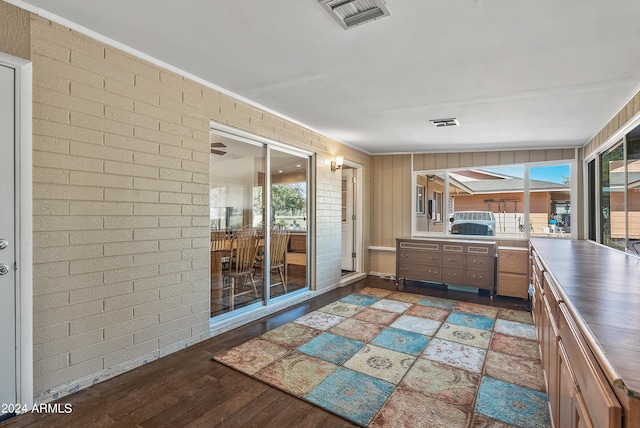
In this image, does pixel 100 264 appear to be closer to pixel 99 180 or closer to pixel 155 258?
pixel 155 258

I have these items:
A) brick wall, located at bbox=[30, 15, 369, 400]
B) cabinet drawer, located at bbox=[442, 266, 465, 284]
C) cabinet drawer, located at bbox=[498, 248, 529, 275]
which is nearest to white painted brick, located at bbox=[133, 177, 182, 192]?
brick wall, located at bbox=[30, 15, 369, 400]

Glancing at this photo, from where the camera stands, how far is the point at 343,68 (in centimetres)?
263

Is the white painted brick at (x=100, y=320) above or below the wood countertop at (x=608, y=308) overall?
below

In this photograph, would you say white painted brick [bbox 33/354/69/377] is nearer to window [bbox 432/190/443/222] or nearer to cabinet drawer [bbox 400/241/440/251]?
cabinet drawer [bbox 400/241/440/251]

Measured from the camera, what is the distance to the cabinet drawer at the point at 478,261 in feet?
15.7

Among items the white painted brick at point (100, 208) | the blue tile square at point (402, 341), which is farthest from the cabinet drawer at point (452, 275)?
the white painted brick at point (100, 208)

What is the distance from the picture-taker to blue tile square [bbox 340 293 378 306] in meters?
4.41

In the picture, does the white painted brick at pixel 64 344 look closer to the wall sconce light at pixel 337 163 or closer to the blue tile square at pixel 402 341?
the blue tile square at pixel 402 341

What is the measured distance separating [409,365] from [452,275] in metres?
2.84

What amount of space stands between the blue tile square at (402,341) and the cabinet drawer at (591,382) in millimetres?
1691

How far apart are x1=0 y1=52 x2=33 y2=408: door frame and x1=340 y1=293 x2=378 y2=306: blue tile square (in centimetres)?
332

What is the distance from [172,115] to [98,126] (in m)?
0.62

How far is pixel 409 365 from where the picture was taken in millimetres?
2617

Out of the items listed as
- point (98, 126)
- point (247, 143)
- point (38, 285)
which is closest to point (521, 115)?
point (247, 143)
